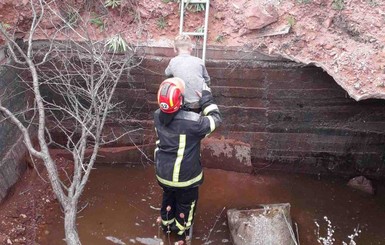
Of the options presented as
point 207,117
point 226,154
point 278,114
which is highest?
point 207,117

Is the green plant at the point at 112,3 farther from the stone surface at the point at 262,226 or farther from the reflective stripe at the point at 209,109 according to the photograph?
the stone surface at the point at 262,226

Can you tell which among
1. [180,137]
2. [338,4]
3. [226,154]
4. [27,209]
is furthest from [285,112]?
[27,209]

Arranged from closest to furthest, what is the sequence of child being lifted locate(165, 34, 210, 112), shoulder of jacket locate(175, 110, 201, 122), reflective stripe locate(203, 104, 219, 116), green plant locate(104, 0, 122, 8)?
shoulder of jacket locate(175, 110, 201, 122)
reflective stripe locate(203, 104, 219, 116)
child being lifted locate(165, 34, 210, 112)
green plant locate(104, 0, 122, 8)

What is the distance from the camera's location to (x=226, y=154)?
5.86 metres

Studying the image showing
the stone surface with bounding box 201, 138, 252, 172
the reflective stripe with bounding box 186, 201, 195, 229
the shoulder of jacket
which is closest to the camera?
the shoulder of jacket

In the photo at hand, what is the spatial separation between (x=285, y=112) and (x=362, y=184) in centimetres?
148

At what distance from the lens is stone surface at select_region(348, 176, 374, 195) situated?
5.69 m

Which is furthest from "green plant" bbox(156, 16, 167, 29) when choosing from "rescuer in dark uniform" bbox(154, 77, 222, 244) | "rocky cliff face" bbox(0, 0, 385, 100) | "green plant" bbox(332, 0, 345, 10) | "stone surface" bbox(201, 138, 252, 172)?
"green plant" bbox(332, 0, 345, 10)

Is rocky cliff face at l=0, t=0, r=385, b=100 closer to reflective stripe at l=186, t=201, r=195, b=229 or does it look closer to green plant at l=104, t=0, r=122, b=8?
green plant at l=104, t=0, r=122, b=8

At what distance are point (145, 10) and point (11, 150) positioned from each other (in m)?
2.46

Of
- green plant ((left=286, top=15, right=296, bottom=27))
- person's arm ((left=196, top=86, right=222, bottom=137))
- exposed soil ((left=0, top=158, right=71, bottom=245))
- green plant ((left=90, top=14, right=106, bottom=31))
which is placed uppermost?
green plant ((left=286, top=15, right=296, bottom=27))

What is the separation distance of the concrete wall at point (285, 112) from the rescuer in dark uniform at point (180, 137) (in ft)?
3.84

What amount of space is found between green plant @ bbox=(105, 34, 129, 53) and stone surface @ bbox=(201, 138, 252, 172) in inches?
66.5

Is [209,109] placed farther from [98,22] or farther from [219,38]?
[98,22]
